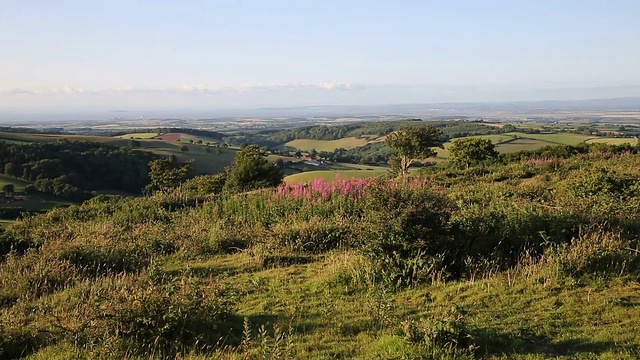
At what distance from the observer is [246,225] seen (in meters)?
10.8

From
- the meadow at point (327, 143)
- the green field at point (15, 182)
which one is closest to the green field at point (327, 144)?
the meadow at point (327, 143)

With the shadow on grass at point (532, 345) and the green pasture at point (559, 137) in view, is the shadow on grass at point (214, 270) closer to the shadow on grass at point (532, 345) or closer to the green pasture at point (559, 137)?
the shadow on grass at point (532, 345)

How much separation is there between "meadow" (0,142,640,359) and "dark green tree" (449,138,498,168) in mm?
19209

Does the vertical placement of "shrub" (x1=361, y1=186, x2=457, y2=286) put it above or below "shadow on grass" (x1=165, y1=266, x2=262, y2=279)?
above

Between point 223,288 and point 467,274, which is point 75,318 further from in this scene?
point 467,274

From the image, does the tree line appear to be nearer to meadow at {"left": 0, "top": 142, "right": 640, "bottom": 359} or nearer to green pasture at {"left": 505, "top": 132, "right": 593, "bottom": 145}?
meadow at {"left": 0, "top": 142, "right": 640, "bottom": 359}

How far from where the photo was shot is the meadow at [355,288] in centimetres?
409

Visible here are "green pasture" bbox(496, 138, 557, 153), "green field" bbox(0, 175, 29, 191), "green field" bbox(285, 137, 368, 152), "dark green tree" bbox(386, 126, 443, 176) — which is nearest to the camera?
"dark green tree" bbox(386, 126, 443, 176)

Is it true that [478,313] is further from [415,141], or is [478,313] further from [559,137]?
[559,137]

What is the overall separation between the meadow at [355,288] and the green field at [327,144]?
339 feet

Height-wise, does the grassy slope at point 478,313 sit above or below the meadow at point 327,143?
above

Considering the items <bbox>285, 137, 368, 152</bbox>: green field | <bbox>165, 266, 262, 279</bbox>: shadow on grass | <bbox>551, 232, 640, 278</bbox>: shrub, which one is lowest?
<bbox>285, 137, 368, 152</bbox>: green field

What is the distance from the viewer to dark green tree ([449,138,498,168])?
95.7ft

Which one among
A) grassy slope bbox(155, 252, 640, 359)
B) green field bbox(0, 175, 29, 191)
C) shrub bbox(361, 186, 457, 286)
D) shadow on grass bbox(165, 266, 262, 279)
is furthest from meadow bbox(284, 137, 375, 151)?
grassy slope bbox(155, 252, 640, 359)
